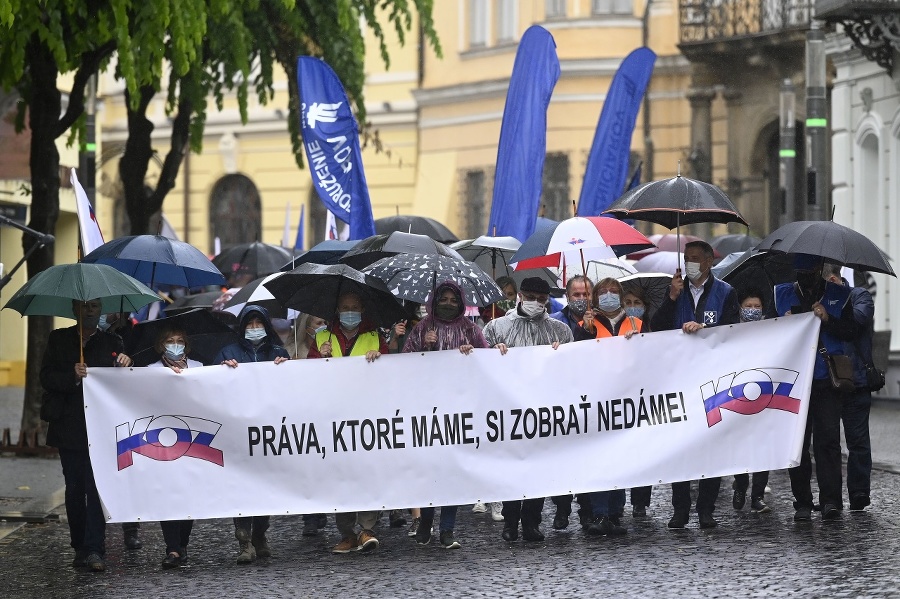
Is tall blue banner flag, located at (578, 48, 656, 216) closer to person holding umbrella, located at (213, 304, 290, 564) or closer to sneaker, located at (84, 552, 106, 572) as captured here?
person holding umbrella, located at (213, 304, 290, 564)

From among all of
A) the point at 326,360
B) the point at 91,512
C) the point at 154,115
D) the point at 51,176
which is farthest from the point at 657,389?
the point at 154,115

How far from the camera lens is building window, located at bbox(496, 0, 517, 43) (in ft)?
124

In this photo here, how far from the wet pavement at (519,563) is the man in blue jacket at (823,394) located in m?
0.21

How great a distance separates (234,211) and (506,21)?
8706 mm

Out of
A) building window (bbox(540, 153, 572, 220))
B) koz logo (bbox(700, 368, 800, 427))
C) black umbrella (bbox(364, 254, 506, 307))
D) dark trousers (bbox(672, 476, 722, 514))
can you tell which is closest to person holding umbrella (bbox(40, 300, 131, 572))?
black umbrella (bbox(364, 254, 506, 307))

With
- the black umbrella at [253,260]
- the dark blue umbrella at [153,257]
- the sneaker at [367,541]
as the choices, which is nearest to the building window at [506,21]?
the black umbrella at [253,260]

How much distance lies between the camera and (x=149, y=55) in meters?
15.0

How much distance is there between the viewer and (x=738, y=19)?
110 feet

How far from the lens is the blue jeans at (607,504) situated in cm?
1230

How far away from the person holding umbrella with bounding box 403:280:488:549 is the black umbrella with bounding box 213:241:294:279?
7.98 meters

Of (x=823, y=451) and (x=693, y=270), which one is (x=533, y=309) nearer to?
(x=693, y=270)

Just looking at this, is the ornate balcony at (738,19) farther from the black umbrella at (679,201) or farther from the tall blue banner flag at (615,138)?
the black umbrella at (679,201)

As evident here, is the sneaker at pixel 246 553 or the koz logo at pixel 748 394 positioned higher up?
the koz logo at pixel 748 394

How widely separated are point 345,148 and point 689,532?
691 cm
